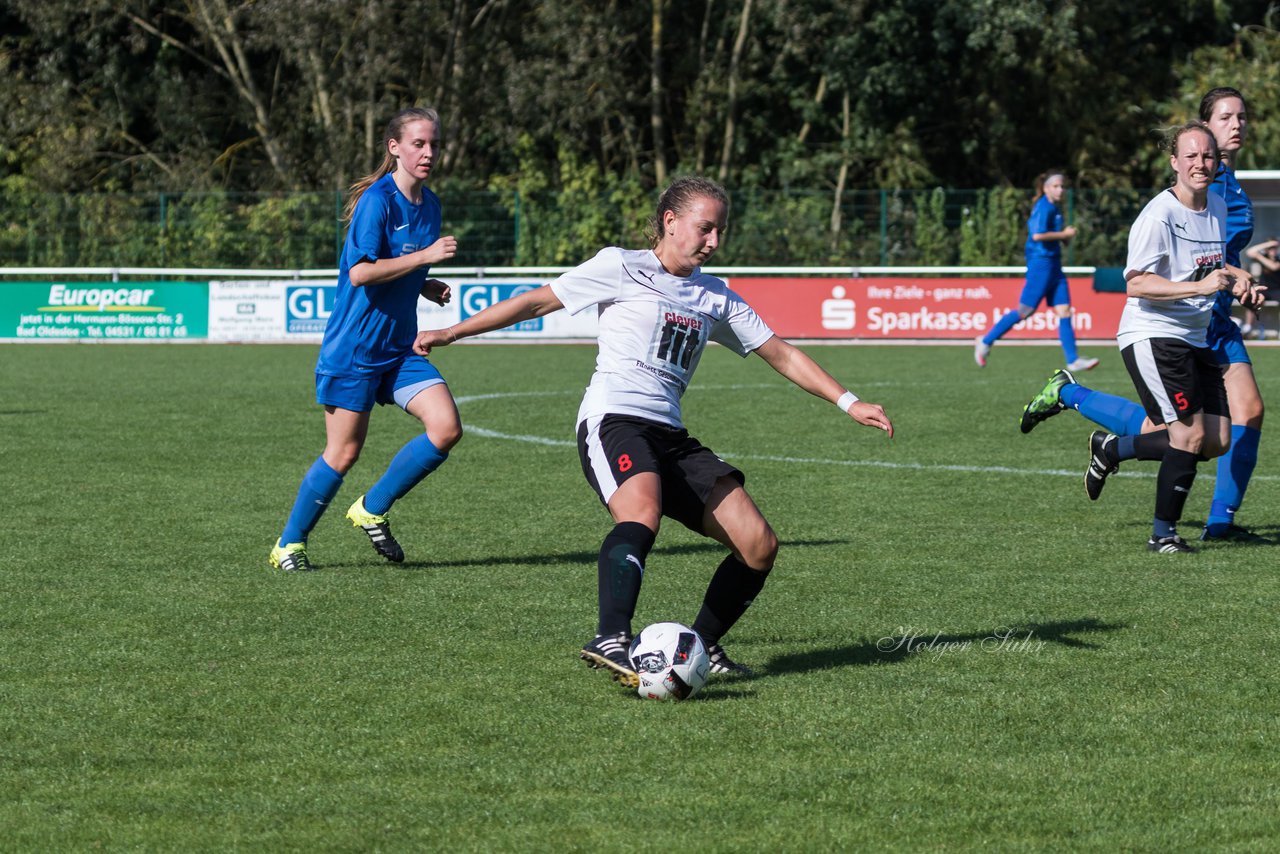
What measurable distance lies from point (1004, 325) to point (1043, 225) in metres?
1.20

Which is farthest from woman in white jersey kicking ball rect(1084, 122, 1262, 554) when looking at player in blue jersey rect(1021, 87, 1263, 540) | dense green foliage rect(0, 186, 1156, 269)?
dense green foliage rect(0, 186, 1156, 269)

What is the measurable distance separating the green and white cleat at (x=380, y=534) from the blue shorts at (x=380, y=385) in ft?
1.54

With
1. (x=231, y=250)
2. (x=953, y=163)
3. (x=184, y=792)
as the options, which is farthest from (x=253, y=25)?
(x=184, y=792)

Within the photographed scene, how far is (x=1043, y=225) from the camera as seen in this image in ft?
59.2

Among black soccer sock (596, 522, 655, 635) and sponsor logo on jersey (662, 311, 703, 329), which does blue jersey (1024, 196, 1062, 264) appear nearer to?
sponsor logo on jersey (662, 311, 703, 329)

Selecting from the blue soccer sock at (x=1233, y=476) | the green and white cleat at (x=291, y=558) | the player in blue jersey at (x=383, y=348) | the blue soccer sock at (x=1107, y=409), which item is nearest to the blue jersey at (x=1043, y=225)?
the blue soccer sock at (x=1107, y=409)

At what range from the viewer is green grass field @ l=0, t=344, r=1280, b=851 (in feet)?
13.0

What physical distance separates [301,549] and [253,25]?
3015 centimetres

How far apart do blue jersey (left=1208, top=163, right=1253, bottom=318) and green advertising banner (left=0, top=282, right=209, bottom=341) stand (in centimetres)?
2040

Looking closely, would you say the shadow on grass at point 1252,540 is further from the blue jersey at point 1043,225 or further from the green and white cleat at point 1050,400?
the blue jersey at point 1043,225

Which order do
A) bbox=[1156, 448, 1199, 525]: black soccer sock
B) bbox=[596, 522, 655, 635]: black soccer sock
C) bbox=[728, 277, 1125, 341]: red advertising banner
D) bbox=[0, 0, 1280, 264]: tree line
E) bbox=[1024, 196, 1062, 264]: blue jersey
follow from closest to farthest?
bbox=[596, 522, 655, 635]: black soccer sock, bbox=[1156, 448, 1199, 525]: black soccer sock, bbox=[1024, 196, 1062, 264]: blue jersey, bbox=[728, 277, 1125, 341]: red advertising banner, bbox=[0, 0, 1280, 264]: tree line

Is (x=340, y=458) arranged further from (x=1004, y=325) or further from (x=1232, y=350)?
(x=1004, y=325)

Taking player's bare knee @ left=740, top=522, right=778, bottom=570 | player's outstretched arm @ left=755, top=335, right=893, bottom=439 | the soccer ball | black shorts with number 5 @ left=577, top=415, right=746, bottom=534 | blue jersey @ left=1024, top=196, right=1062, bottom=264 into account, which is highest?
blue jersey @ left=1024, top=196, right=1062, bottom=264

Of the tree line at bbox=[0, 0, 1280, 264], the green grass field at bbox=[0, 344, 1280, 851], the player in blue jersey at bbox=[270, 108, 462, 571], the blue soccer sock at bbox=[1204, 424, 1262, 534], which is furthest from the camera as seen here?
the tree line at bbox=[0, 0, 1280, 264]
